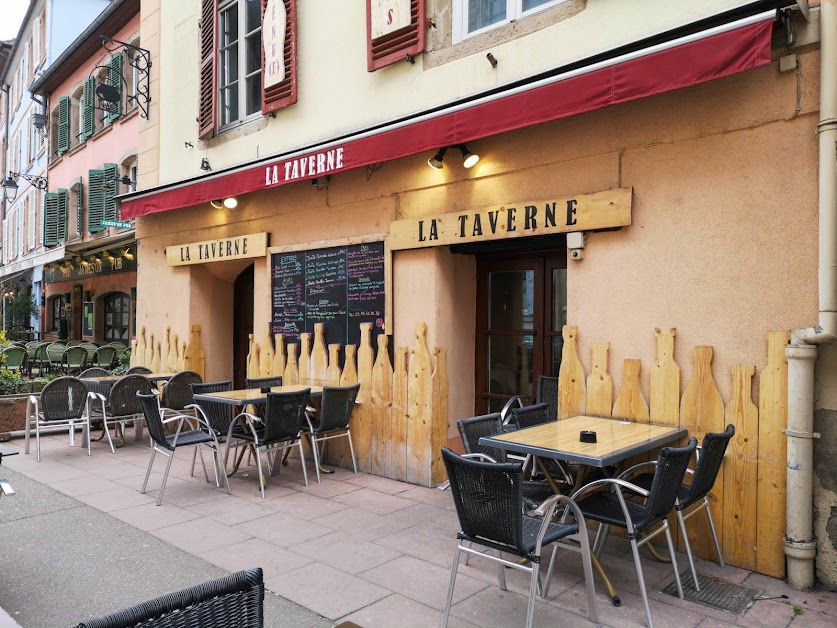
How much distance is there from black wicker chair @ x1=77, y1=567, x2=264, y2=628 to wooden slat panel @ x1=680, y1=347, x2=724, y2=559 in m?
3.62

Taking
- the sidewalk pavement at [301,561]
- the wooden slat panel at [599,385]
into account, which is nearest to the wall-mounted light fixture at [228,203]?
the sidewalk pavement at [301,561]

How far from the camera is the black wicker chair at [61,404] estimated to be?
7352 millimetres

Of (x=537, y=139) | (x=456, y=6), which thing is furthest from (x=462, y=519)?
(x=456, y=6)

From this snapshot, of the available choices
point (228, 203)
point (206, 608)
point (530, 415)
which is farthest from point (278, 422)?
point (206, 608)

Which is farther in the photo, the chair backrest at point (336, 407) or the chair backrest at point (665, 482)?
the chair backrest at point (336, 407)

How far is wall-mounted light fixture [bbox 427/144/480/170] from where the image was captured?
5.93m

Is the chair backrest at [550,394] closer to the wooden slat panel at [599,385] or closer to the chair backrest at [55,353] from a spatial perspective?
the wooden slat panel at [599,385]

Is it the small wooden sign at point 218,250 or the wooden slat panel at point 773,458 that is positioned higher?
the small wooden sign at point 218,250

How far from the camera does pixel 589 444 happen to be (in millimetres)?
4000

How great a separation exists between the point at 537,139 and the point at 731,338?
91.9 inches

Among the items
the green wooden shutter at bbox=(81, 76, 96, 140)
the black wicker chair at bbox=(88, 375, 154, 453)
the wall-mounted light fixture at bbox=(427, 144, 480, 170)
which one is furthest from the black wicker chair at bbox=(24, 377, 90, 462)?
the green wooden shutter at bbox=(81, 76, 96, 140)

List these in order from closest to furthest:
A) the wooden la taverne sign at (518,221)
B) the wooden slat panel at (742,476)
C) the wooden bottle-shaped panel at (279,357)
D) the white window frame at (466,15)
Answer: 1. the wooden slat panel at (742,476)
2. the wooden la taverne sign at (518,221)
3. the white window frame at (466,15)
4. the wooden bottle-shaped panel at (279,357)

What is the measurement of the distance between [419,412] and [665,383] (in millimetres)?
2499

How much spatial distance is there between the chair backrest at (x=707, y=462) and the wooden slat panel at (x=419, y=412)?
282cm
